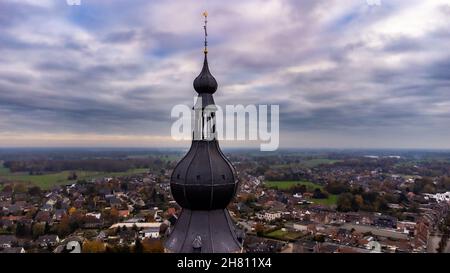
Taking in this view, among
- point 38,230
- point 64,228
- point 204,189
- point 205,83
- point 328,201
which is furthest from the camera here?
point 328,201

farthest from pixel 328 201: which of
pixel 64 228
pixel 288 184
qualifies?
pixel 64 228

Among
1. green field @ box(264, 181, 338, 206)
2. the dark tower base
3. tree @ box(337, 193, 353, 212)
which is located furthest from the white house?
the dark tower base

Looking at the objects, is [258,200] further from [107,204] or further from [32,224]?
[32,224]

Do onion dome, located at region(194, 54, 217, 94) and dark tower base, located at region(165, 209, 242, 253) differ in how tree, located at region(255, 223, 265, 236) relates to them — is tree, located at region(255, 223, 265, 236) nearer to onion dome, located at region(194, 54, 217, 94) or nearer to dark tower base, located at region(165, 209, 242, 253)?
dark tower base, located at region(165, 209, 242, 253)

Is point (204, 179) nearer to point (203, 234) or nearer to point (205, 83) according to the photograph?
point (203, 234)

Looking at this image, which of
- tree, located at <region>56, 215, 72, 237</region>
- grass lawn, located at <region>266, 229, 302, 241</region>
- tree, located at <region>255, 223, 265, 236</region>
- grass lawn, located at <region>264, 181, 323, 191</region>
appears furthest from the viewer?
grass lawn, located at <region>264, 181, 323, 191</region>

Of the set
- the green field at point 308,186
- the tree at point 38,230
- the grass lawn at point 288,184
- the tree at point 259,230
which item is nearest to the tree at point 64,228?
the tree at point 38,230
